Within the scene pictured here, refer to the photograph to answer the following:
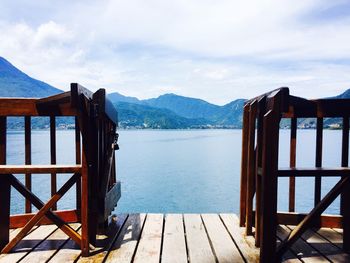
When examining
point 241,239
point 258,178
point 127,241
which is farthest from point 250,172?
point 127,241

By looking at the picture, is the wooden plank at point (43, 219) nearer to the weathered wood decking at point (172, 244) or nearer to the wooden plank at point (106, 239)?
the weathered wood decking at point (172, 244)

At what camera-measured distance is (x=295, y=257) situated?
337 cm

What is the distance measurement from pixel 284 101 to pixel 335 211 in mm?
16902

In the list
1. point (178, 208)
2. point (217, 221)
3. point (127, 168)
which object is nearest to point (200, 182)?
point (178, 208)

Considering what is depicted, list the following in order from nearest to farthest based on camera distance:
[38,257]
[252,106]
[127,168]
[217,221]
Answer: [38,257] → [252,106] → [217,221] → [127,168]

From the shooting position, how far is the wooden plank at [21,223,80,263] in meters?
3.31

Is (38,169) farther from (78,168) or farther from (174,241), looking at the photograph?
(174,241)

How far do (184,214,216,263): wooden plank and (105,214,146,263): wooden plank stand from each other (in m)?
0.62

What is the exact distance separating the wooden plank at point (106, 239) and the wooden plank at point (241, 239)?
1.44m

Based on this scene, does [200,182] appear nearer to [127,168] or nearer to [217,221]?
[127,168]

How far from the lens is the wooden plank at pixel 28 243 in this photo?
11.0ft

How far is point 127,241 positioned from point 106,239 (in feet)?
0.90

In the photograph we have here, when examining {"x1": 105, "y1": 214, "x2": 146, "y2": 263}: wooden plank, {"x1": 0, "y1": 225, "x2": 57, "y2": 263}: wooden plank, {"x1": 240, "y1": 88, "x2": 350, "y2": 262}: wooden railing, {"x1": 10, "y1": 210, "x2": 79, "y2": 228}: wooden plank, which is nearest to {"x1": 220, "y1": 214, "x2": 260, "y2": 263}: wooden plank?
{"x1": 240, "y1": 88, "x2": 350, "y2": 262}: wooden railing

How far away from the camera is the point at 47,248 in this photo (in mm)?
3605
